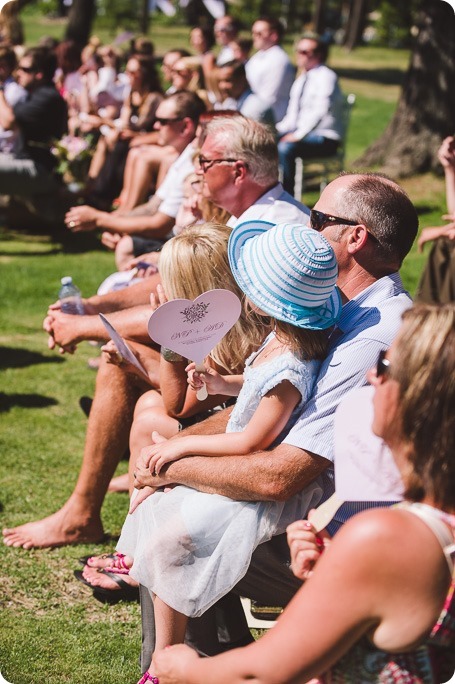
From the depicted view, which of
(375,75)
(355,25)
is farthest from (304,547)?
(355,25)

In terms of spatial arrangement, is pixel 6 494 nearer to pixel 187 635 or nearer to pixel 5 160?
pixel 187 635

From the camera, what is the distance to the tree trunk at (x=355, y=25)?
3388 cm

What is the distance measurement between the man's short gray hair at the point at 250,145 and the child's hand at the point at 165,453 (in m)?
1.69

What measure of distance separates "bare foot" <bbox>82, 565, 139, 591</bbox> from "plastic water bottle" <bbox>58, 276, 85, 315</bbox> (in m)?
1.33

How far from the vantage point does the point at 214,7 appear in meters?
19.9

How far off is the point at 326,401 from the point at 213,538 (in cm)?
54

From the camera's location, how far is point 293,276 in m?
2.57

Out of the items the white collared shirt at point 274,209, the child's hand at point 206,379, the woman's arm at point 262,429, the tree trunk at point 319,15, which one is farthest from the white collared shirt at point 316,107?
the tree trunk at point 319,15

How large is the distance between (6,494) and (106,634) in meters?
1.29

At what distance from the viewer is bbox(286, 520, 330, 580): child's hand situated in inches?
82.5

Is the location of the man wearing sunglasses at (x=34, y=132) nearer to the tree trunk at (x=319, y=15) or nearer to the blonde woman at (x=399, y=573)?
the blonde woman at (x=399, y=573)

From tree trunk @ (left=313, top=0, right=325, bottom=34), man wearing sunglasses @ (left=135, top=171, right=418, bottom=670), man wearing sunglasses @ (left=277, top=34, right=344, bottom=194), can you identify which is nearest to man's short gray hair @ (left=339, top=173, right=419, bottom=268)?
man wearing sunglasses @ (left=135, top=171, right=418, bottom=670)

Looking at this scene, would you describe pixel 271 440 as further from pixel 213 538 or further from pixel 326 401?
pixel 213 538

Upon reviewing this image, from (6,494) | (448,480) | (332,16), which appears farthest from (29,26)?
(448,480)
